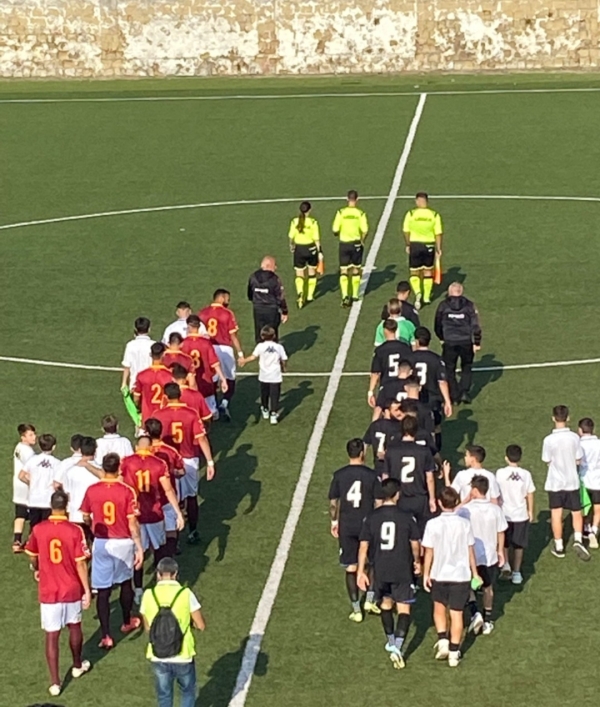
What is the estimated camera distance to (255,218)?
33844 mm

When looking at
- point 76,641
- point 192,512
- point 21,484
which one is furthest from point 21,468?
point 76,641

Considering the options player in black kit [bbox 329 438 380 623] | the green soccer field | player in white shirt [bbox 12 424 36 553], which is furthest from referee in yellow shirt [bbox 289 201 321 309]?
player in black kit [bbox 329 438 380 623]

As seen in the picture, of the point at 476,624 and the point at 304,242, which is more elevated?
the point at 304,242

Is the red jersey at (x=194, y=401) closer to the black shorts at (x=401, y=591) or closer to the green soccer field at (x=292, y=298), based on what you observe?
the green soccer field at (x=292, y=298)

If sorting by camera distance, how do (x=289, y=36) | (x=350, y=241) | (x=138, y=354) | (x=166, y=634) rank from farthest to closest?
(x=289, y=36)
(x=350, y=241)
(x=138, y=354)
(x=166, y=634)

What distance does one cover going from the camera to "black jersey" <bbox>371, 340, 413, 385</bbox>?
19938mm

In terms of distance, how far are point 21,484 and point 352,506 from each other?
4.15 m

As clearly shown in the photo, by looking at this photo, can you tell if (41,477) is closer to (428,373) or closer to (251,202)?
(428,373)

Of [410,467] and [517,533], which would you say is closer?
[410,467]

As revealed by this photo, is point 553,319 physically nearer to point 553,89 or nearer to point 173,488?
point 173,488

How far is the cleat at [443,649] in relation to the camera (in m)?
15.2

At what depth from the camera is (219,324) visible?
22.1 meters

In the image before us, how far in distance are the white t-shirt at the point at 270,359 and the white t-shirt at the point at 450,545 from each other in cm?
675

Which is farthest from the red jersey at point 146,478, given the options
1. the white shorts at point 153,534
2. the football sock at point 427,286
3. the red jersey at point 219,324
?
the football sock at point 427,286
